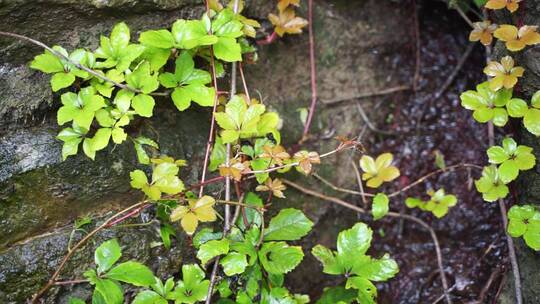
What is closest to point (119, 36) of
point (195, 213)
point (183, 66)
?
point (183, 66)

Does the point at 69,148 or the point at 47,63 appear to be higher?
the point at 47,63

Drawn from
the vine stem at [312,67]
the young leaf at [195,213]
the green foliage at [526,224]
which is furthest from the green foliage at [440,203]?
the young leaf at [195,213]

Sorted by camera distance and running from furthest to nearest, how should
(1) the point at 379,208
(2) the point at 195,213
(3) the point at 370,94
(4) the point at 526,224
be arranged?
1. (3) the point at 370,94
2. (1) the point at 379,208
3. (4) the point at 526,224
4. (2) the point at 195,213

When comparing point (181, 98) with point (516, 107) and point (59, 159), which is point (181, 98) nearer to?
point (59, 159)

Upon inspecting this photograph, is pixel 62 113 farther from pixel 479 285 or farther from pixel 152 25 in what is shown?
pixel 479 285

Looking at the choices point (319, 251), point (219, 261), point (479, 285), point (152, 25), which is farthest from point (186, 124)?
point (479, 285)

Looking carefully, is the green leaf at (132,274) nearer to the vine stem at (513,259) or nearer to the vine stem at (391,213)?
the vine stem at (391,213)
